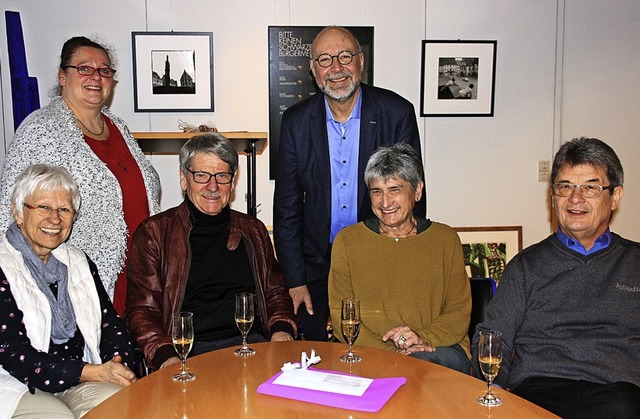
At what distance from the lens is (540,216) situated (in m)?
5.25

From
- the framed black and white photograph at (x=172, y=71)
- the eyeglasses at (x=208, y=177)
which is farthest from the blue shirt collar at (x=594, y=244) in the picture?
the framed black and white photograph at (x=172, y=71)

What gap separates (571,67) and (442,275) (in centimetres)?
301

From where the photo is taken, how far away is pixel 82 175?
3.10m

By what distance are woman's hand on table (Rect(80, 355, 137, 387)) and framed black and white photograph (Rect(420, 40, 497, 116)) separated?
10.6ft

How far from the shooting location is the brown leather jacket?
282cm

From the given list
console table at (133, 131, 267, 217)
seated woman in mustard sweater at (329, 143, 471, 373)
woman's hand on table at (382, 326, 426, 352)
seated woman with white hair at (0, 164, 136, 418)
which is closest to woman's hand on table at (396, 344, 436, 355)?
woman's hand on table at (382, 326, 426, 352)

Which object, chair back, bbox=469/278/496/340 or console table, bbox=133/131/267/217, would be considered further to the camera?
console table, bbox=133/131/267/217

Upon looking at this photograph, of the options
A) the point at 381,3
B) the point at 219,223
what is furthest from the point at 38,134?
the point at 381,3

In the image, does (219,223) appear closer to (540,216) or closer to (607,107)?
(540,216)

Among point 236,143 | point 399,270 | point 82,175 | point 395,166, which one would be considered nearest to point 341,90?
point 395,166

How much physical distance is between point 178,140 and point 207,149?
5.36ft

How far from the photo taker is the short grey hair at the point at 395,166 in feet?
9.62

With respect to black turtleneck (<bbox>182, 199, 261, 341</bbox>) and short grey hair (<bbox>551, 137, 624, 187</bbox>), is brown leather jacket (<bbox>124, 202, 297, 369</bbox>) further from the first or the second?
short grey hair (<bbox>551, 137, 624, 187</bbox>)

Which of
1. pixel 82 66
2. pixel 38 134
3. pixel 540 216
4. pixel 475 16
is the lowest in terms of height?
pixel 540 216
